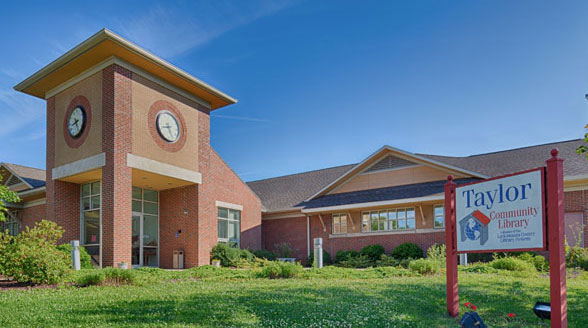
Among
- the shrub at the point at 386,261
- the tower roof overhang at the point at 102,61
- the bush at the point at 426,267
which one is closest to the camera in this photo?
the bush at the point at 426,267

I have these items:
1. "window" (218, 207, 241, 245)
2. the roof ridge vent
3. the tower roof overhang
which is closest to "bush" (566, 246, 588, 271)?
the roof ridge vent

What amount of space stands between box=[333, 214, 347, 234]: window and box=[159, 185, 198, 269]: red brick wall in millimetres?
8187

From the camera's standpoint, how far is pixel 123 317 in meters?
6.96

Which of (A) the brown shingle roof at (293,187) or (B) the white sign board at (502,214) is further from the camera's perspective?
(A) the brown shingle roof at (293,187)

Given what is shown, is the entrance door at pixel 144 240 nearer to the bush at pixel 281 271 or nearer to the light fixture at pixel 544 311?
the bush at pixel 281 271

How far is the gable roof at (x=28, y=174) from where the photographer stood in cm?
2516

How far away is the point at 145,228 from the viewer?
2234 centimetres

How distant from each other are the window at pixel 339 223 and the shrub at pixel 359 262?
117 inches

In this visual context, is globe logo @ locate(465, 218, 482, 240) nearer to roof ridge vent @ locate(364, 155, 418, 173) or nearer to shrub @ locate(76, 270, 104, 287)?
shrub @ locate(76, 270, 104, 287)

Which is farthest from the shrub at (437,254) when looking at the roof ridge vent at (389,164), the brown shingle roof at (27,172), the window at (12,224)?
Answer: the window at (12,224)

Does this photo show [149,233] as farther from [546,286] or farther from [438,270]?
[546,286]

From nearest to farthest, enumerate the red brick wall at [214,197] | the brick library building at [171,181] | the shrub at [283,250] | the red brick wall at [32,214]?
the brick library building at [171,181] → the red brick wall at [214,197] → the red brick wall at [32,214] → the shrub at [283,250]

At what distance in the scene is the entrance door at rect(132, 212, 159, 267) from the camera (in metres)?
21.6

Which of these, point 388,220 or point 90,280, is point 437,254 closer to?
point 388,220
